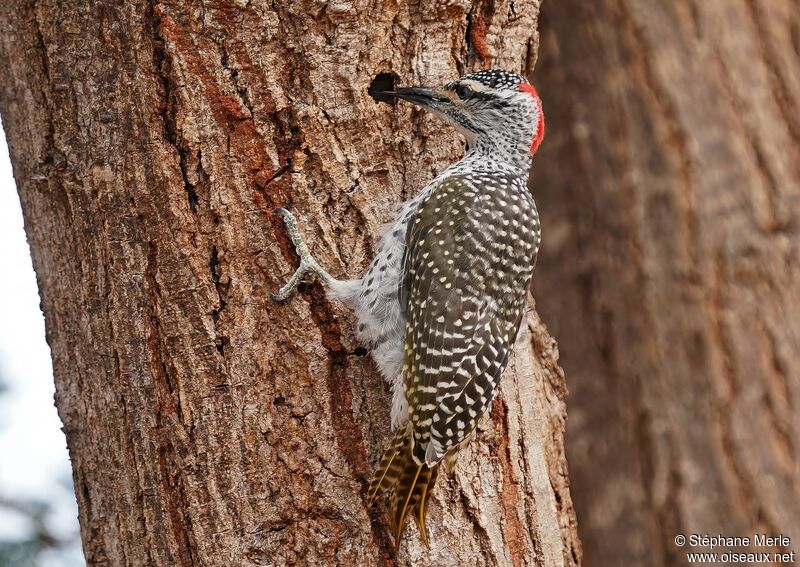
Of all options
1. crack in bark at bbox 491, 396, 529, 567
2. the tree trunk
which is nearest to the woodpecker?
crack in bark at bbox 491, 396, 529, 567

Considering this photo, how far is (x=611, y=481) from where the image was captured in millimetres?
5477

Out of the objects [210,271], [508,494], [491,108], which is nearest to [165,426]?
[210,271]

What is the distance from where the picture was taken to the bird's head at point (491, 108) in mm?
3447

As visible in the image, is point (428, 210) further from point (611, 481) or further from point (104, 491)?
point (611, 481)

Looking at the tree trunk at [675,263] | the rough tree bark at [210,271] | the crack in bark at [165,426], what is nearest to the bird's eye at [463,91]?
the rough tree bark at [210,271]

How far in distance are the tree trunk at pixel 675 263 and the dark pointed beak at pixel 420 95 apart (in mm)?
2264

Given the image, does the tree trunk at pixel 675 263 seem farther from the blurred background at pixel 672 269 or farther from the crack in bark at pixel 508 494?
the crack in bark at pixel 508 494

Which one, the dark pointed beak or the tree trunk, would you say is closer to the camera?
the dark pointed beak

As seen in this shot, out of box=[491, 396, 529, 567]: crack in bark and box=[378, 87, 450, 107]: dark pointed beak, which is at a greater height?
box=[378, 87, 450, 107]: dark pointed beak

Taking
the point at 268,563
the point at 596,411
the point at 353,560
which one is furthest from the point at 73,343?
the point at 596,411

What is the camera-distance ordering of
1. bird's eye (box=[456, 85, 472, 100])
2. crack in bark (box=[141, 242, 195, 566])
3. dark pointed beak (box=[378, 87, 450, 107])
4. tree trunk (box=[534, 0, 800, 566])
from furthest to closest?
tree trunk (box=[534, 0, 800, 566]), bird's eye (box=[456, 85, 472, 100]), dark pointed beak (box=[378, 87, 450, 107]), crack in bark (box=[141, 242, 195, 566])

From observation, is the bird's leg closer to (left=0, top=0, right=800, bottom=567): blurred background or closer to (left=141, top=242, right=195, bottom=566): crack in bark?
(left=141, top=242, right=195, bottom=566): crack in bark

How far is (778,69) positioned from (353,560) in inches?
146

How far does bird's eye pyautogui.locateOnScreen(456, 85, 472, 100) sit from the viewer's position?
11.5 feet
